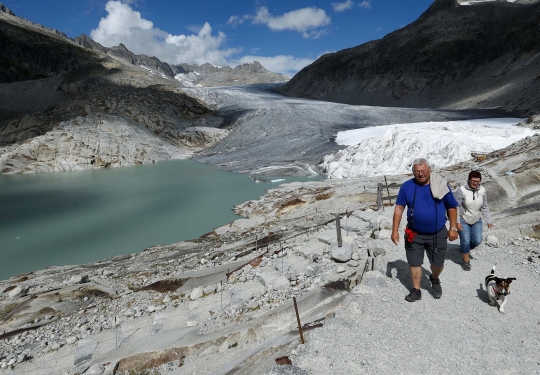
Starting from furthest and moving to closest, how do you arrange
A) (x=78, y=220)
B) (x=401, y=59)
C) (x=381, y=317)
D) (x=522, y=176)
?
(x=401, y=59) → (x=78, y=220) → (x=522, y=176) → (x=381, y=317)

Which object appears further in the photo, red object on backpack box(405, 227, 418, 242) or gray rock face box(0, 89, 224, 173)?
gray rock face box(0, 89, 224, 173)

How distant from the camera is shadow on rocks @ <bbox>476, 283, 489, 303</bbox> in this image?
4.35 metres

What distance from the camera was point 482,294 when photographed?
4469mm

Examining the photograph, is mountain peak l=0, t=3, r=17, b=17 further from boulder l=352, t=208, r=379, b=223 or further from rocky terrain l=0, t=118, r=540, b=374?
boulder l=352, t=208, r=379, b=223

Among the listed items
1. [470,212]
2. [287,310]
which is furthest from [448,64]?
[287,310]

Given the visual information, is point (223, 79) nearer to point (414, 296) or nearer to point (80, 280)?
point (80, 280)

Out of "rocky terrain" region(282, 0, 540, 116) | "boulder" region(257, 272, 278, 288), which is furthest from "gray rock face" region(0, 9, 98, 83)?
"boulder" region(257, 272, 278, 288)

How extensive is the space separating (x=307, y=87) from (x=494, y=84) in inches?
1626

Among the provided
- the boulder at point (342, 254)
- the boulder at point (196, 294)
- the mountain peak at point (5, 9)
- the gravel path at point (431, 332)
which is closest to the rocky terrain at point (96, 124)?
the boulder at point (196, 294)

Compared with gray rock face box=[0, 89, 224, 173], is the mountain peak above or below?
above

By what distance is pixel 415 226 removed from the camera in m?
4.21

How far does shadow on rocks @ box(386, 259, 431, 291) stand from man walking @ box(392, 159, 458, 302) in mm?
397

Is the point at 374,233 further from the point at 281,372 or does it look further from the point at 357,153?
the point at 357,153

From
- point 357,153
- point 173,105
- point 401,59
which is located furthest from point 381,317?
point 401,59
